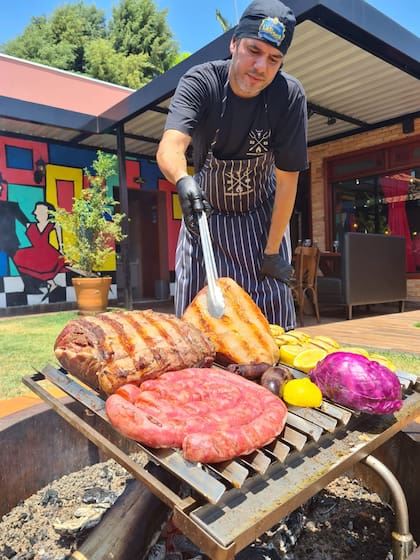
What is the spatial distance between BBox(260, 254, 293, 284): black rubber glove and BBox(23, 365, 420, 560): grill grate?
1058 millimetres

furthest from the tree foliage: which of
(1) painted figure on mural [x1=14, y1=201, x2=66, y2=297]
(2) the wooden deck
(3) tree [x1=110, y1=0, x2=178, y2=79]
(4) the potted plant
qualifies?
(2) the wooden deck

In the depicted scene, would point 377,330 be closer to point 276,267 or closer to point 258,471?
point 276,267

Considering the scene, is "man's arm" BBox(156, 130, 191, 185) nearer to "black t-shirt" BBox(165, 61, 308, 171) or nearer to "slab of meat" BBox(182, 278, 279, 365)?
"black t-shirt" BBox(165, 61, 308, 171)

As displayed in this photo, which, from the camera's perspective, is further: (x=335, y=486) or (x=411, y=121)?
(x=411, y=121)

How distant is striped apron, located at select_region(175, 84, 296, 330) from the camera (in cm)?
216

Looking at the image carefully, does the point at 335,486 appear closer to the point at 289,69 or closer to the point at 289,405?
the point at 289,405

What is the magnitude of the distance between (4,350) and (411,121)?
8618 mm

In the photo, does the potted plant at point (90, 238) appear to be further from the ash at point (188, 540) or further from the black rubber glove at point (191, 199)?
the black rubber glove at point (191, 199)

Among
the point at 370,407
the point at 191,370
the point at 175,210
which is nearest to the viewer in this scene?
the point at 370,407

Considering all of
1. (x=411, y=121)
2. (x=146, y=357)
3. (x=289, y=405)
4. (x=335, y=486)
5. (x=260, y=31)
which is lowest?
(x=335, y=486)

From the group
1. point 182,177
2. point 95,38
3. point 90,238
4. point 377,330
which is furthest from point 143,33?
point 182,177

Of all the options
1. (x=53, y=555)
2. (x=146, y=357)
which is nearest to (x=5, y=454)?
(x=53, y=555)

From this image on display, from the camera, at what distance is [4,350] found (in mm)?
4492

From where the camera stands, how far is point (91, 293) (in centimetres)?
749
